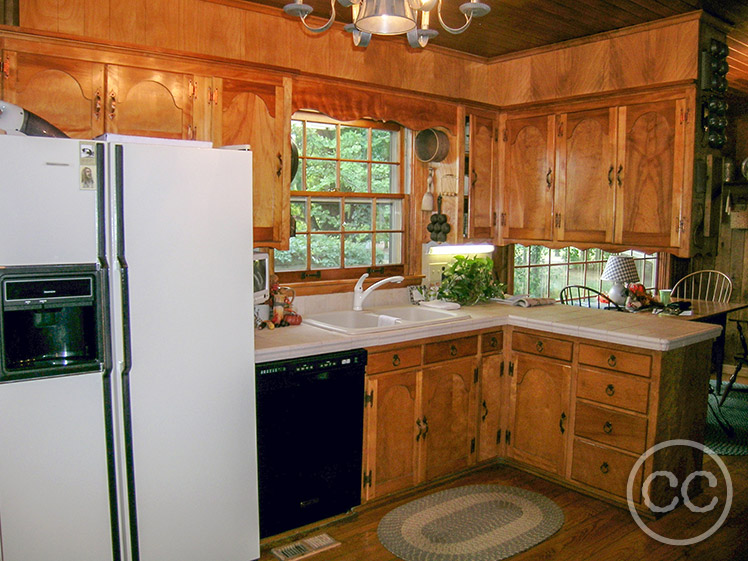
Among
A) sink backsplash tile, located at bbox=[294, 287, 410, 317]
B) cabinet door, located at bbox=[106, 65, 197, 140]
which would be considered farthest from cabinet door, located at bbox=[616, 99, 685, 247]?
cabinet door, located at bbox=[106, 65, 197, 140]

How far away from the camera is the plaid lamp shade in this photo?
5.49m

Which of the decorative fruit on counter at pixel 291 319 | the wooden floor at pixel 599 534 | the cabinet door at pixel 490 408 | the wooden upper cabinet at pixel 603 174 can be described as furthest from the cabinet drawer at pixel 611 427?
the decorative fruit on counter at pixel 291 319

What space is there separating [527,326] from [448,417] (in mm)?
697

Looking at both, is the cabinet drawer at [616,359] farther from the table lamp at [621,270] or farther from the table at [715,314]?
the table lamp at [621,270]

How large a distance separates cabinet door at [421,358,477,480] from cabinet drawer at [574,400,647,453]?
1.95 feet

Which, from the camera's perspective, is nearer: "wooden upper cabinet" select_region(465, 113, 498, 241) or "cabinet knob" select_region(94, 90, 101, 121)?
"cabinet knob" select_region(94, 90, 101, 121)

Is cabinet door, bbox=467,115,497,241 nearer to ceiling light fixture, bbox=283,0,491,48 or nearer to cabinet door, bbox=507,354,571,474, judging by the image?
cabinet door, bbox=507,354,571,474

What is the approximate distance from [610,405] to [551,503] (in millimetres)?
602

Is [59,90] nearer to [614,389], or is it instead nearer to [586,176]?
[614,389]

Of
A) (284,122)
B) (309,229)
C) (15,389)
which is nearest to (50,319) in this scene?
(15,389)

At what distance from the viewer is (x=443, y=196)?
410cm

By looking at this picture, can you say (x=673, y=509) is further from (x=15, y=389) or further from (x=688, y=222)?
(x=15, y=389)

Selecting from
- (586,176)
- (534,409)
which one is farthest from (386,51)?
(534,409)

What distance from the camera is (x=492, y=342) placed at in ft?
12.0
